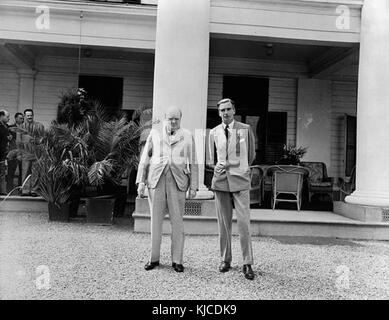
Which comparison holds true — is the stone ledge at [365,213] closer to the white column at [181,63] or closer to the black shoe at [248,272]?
the white column at [181,63]

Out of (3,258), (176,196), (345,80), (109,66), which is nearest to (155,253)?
(176,196)

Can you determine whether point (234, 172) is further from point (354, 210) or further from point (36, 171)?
point (36, 171)

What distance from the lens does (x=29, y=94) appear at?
10672 mm

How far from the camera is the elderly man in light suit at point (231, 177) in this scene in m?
4.25

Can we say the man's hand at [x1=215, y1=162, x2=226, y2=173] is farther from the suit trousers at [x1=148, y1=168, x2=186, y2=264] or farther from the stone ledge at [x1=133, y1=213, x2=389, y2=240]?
the stone ledge at [x1=133, y1=213, x2=389, y2=240]

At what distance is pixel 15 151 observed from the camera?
736cm

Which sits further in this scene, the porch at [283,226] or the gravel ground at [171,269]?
the porch at [283,226]

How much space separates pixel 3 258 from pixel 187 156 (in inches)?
103

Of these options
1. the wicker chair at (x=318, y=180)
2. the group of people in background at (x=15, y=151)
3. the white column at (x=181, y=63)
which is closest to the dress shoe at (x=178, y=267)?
the white column at (x=181, y=63)

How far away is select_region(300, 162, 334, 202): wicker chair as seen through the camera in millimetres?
9516

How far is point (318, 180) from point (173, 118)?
704cm

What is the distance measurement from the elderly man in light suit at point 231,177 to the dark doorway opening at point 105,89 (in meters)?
7.02

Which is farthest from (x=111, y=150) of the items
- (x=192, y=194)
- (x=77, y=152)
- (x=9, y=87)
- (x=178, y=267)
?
(x=9, y=87)
